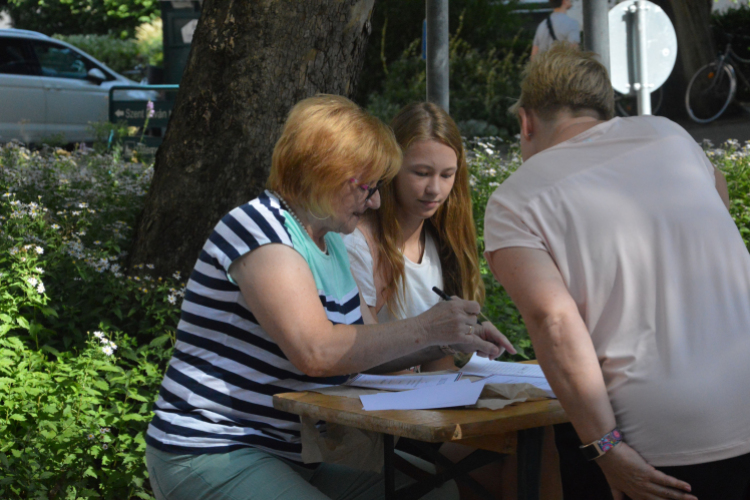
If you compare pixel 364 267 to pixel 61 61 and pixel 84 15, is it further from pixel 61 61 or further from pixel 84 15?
pixel 84 15

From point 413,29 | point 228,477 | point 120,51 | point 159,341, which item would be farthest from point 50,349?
point 120,51

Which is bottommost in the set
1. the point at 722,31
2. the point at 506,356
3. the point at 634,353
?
the point at 506,356

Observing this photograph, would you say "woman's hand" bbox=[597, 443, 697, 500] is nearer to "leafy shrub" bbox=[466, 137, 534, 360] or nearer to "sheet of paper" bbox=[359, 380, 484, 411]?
"sheet of paper" bbox=[359, 380, 484, 411]

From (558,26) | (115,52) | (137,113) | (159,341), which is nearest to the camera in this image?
(159,341)

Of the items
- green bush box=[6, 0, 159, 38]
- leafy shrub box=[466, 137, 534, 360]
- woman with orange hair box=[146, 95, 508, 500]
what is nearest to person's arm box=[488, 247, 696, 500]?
woman with orange hair box=[146, 95, 508, 500]

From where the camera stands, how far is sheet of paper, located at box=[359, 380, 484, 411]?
1931 mm

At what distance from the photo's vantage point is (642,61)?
4625 mm

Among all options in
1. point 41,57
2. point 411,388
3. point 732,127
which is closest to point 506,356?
point 411,388

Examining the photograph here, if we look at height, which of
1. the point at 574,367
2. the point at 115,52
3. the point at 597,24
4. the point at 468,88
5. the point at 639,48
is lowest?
the point at 574,367

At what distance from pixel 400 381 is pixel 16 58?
11200 mm

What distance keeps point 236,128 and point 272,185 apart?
198 centimetres

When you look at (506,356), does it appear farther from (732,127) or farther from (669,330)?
(732,127)

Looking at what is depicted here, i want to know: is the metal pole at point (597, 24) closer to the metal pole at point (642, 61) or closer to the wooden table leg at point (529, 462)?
the metal pole at point (642, 61)

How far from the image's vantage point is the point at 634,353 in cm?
165
